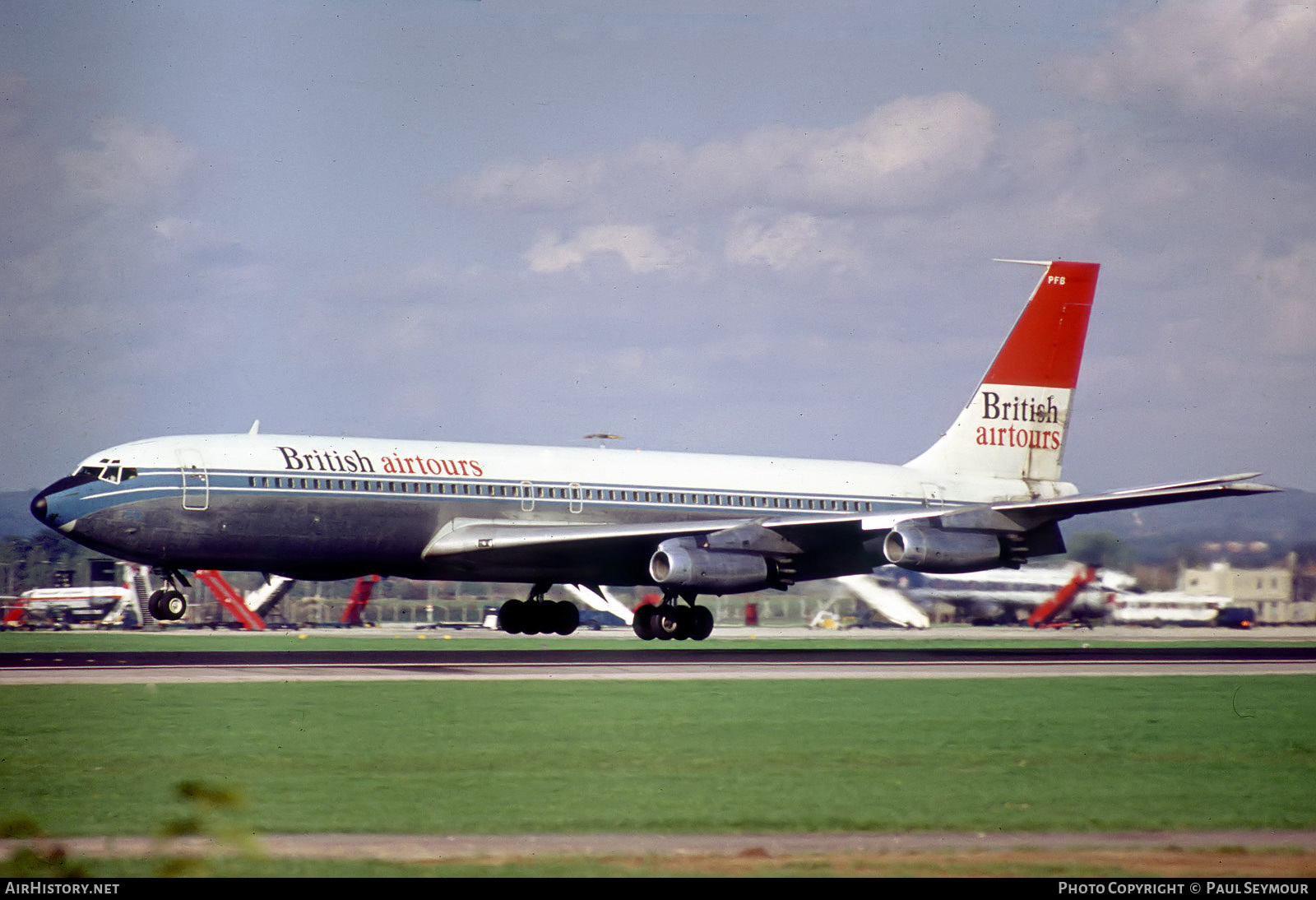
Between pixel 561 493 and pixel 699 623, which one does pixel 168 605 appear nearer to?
pixel 561 493

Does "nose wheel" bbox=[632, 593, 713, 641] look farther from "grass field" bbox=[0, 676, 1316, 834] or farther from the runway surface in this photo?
"grass field" bbox=[0, 676, 1316, 834]

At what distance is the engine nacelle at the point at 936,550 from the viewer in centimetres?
4344

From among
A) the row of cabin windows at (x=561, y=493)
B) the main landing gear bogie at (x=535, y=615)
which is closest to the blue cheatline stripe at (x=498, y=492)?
the row of cabin windows at (x=561, y=493)

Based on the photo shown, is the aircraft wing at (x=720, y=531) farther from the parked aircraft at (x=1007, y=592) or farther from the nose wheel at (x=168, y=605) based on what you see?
the parked aircraft at (x=1007, y=592)

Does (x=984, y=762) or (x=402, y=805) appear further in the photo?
(x=984, y=762)

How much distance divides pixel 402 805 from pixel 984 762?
7.86m

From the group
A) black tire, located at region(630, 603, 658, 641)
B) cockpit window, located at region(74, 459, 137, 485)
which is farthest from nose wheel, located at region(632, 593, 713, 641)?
cockpit window, located at region(74, 459, 137, 485)

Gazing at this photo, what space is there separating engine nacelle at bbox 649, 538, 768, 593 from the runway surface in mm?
1947

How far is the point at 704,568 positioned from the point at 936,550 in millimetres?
6819

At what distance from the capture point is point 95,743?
1958 cm

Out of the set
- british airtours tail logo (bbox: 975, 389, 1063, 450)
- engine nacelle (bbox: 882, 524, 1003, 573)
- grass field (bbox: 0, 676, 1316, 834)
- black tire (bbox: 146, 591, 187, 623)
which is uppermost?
british airtours tail logo (bbox: 975, 389, 1063, 450)

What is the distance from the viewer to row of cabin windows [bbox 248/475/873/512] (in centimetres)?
4175
